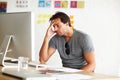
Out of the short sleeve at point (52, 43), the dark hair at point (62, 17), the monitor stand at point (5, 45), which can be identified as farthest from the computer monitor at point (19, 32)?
the dark hair at point (62, 17)

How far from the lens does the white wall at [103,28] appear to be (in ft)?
12.1

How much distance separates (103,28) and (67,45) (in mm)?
728

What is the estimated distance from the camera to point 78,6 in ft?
12.0

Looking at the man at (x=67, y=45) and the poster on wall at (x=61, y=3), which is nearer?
the man at (x=67, y=45)

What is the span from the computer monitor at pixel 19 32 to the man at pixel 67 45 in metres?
1.07

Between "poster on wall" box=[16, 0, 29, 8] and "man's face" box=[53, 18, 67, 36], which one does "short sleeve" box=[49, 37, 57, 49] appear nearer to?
"man's face" box=[53, 18, 67, 36]

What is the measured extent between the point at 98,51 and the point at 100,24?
372 millimetres

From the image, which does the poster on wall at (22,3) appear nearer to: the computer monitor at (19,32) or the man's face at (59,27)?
the man's face at (59,27)

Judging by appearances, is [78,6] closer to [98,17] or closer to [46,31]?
[98,17]

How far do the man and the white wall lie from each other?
0.77ft

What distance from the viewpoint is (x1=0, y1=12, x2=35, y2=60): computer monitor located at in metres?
2.02

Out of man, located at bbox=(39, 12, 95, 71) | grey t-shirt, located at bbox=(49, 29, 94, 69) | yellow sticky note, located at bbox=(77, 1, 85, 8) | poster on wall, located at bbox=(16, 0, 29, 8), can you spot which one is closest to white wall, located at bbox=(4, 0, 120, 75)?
yellow sticky note, located at bbox=(77, 1, 85, 8)

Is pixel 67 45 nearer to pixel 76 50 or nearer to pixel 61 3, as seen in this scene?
pixel 76 50

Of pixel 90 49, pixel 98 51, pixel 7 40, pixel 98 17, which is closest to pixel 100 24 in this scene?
pixel 98 17
